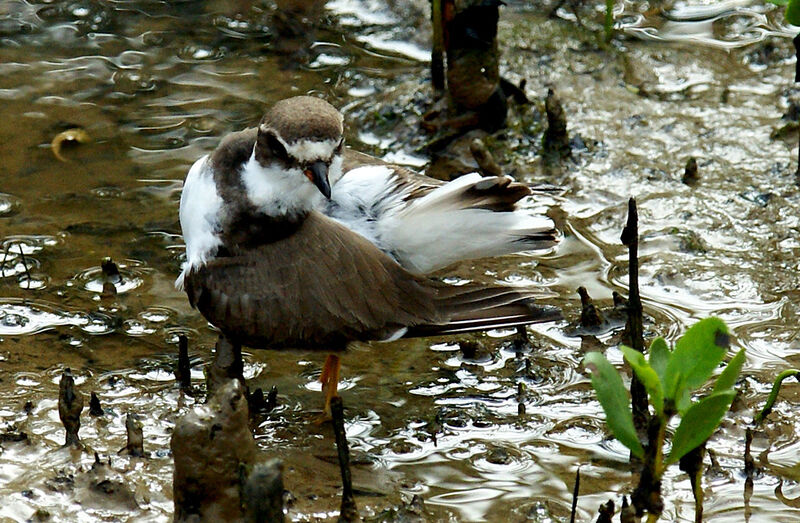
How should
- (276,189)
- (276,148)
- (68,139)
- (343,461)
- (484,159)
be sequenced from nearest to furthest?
1. (343,461)
2. (276,148)
3. (276,189)
4. (484,159)
5. (68,139)

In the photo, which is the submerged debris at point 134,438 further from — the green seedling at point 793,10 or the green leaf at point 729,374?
the green seedling at point 793,10

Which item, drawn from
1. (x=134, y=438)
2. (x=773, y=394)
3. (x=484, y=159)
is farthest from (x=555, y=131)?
(x=134, y=438)

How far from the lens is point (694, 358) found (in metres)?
3.19

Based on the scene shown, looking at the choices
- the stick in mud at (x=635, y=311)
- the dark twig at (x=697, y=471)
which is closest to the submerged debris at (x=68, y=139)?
the stick in mud at (x=635, y=311)

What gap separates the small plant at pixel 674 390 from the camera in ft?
10.4

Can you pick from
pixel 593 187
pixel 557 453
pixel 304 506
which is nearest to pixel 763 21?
pixel 593 187

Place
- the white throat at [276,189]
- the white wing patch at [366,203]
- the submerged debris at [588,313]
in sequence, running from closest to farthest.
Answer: the white throat at [276,189] < the white wing patch at [366,203] < the submerged debris at [588,313]

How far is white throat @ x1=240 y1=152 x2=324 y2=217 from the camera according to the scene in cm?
436

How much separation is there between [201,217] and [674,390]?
6.97ft

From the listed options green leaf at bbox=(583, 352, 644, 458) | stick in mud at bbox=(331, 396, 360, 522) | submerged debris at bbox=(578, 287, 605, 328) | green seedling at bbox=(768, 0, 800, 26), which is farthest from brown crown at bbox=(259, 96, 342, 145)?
green seedling at bbox=(768, 0, 800, 26)

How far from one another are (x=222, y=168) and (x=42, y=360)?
3.75ft

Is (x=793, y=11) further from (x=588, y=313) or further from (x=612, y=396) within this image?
(x=612, y=396)

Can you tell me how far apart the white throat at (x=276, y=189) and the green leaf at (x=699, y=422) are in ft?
5.78

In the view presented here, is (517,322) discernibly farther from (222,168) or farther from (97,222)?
(97,222)
